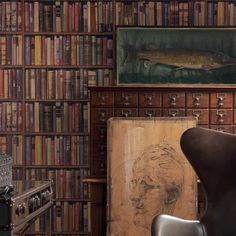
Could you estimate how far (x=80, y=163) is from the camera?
508 centimetres

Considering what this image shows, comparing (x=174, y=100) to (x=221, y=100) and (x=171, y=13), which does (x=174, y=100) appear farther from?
(x=171, y=13)

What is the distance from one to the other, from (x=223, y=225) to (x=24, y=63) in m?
2.86

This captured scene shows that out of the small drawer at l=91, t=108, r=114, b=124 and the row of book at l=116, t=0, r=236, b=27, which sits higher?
the row of book at l=116, t=0, r=236, b=27

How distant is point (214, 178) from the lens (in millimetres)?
2832

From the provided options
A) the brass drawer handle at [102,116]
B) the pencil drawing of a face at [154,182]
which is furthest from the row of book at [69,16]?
the pencil drawing of a face at [154,182]

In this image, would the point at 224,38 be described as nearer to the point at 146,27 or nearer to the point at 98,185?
the point at 146,27

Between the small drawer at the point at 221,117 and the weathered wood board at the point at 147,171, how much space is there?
0.85ft

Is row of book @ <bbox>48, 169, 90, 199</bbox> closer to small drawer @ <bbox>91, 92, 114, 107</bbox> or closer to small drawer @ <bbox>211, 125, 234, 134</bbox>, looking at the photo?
small drawer @ <bbox>91, 92, 114, 107</bbox>

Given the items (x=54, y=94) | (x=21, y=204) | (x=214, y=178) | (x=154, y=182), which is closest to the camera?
(x=21, y=204)

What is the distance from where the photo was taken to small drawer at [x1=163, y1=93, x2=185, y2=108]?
4469mm

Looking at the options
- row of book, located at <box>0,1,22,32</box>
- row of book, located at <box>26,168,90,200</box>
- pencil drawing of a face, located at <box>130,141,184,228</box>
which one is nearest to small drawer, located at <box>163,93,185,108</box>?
pencil drawing of a face, located at <box>130,141,184,228</box>

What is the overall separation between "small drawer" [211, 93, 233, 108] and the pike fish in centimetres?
54

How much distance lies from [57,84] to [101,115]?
0.79m

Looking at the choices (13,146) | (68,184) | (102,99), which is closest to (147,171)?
(102,99)
